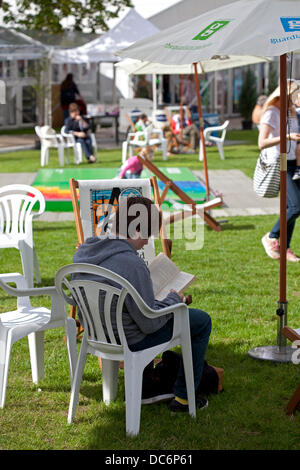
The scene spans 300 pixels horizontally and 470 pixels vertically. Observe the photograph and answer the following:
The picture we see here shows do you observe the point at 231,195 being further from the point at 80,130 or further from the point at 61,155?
the point at 80,130

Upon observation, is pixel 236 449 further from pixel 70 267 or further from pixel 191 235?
pixel 191 235

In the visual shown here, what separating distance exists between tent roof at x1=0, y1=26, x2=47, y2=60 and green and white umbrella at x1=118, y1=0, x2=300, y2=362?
17.4 meters

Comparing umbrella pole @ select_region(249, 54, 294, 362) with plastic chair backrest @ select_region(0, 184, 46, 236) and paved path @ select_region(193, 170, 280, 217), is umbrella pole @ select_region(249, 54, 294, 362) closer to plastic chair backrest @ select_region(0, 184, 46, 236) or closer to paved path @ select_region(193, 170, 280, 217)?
plastic chair backrest @ select_region(0, 184, 46, 236)

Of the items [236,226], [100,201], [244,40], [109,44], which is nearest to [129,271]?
[244,40]

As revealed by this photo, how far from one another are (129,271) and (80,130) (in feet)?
44.6

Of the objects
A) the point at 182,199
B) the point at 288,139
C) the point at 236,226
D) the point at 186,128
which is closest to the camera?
the point at 288,139

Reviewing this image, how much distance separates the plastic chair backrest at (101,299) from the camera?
143 inches

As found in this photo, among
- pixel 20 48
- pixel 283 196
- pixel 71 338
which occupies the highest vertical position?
pixel 20 48

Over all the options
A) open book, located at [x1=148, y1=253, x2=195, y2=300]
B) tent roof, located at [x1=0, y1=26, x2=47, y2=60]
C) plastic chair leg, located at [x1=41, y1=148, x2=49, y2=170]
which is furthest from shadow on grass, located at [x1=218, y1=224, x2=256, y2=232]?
tent roof, located at [x1=0, y1=26, x2=47, y2=60]

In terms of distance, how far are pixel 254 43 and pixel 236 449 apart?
2.15 metres

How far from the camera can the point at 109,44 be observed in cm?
2075

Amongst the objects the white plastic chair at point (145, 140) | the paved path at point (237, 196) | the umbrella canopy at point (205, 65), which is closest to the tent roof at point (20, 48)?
the white plastic chair at point (145, 140)

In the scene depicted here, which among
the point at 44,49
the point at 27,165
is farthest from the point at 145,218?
the point at 44,49

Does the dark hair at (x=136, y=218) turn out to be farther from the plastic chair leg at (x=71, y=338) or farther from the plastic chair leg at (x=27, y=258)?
the plastic chair leg at (x=27, y=258)
